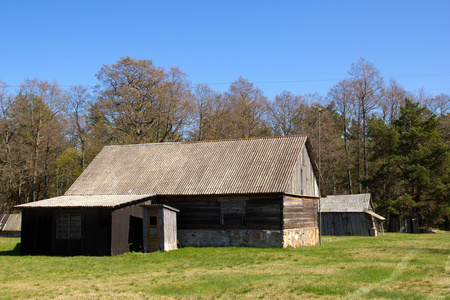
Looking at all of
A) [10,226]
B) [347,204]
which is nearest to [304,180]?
[347,204]

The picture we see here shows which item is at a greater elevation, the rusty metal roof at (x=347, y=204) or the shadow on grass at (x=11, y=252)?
the rusty metal roof at (x=347, y=204)

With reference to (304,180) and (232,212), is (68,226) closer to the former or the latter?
(232,212)

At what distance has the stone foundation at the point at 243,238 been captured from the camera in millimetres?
25250

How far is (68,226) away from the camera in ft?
78.8

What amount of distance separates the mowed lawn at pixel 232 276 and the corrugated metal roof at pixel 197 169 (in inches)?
191

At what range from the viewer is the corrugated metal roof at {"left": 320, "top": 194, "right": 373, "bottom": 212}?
4203 cm

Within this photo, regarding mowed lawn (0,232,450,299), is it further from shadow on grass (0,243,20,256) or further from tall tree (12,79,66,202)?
tall tree (12,79,66,202)

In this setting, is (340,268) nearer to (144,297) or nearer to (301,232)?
(144,297)

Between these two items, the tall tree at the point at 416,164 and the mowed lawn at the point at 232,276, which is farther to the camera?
the tall tree at the point at 416,164

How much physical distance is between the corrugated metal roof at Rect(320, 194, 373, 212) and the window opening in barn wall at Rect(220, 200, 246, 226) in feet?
60.3

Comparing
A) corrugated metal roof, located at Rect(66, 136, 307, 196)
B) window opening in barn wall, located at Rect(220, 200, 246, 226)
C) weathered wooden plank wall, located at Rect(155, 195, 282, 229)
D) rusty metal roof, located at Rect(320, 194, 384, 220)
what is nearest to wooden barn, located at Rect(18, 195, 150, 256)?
weathered wooden plank wall, located at Rect(155, 195, 282, 229)

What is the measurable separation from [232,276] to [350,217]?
29.3 meters

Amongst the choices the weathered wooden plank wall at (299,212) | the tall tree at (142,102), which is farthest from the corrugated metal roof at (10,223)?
the weathered wooden plank wall at (299,212)

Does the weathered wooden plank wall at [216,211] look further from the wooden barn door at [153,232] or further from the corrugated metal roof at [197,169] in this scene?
the wooden barn door at [153,232]
